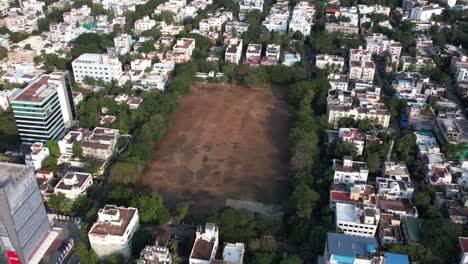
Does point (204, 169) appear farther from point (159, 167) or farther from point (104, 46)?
point (104, 46)

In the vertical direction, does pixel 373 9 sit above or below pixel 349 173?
above

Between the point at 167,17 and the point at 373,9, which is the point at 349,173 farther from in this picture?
the point at 373,9

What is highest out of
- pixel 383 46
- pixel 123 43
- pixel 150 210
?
pixel 383 46

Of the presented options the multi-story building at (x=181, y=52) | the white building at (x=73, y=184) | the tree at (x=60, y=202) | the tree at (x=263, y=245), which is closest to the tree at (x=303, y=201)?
the tree at (x=263, y=245)

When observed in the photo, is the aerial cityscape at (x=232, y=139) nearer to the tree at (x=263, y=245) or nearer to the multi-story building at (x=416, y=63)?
the tree at (x=263, y=245)

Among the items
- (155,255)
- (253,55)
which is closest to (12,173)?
(155,255)

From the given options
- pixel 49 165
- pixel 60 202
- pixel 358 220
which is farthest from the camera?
pixel 49 165
